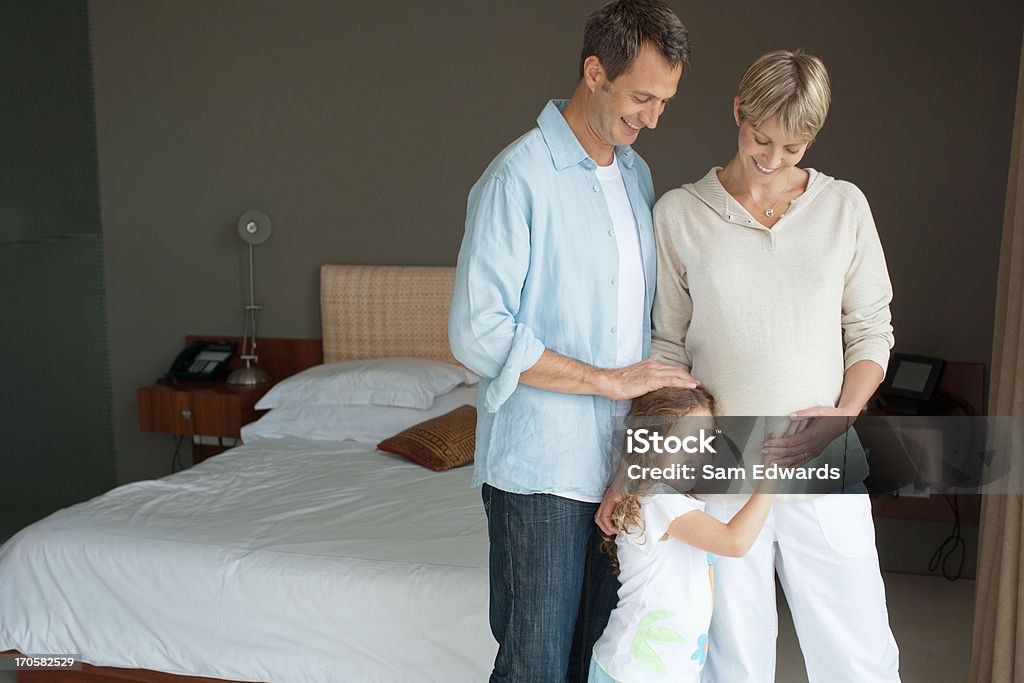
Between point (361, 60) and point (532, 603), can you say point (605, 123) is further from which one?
point (361, 60)

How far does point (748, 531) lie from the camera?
1.65 meters

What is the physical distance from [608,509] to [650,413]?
0.20 meters

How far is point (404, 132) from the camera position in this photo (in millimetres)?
4348

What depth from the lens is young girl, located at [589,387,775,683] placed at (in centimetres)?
169

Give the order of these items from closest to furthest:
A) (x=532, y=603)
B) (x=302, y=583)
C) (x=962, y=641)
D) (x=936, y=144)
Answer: (x=532, y=603), (x=302, y=583), (x=962, y=641), (x=936, y=144)

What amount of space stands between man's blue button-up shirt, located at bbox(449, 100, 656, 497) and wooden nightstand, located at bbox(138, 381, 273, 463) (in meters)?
2.71

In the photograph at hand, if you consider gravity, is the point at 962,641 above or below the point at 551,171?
below

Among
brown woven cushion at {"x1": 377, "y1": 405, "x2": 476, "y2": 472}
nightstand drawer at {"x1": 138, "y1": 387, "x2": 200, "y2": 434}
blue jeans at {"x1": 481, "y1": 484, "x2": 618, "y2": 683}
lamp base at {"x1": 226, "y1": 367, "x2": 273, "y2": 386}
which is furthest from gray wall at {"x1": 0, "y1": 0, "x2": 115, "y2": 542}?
blue jeans at {"x1": 481, "y1": 484, "x2": 618, "y2": 683}

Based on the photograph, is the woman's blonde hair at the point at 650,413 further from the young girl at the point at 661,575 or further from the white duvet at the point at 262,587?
the white duvet at the point at 262,587

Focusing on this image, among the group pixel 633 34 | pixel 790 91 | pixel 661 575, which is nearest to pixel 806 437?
pixel 661 575

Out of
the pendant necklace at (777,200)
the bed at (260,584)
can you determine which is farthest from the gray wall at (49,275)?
the pendant necklace at (777,200)

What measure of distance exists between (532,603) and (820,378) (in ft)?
2.19

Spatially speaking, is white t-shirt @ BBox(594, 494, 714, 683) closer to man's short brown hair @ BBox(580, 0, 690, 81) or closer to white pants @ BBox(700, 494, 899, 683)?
white pants @ BBox(700, 494, 899, 683)

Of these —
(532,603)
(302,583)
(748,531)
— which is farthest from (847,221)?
(302,583)
